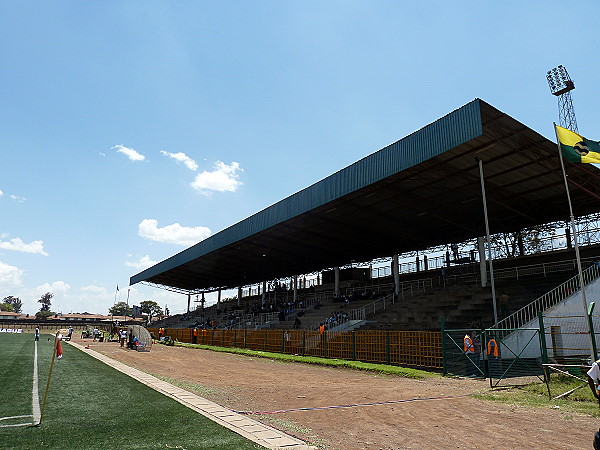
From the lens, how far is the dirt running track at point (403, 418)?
6633 mm

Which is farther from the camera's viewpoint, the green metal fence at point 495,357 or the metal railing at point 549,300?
the metal railing at point 549,300

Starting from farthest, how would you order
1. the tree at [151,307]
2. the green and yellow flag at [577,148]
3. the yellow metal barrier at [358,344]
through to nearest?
the tree at [151,307]
the yellow metal barrier at [358,344]
the green and yellow flag at [577,148]

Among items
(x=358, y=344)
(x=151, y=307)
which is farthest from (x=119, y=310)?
(x=358, y=344)

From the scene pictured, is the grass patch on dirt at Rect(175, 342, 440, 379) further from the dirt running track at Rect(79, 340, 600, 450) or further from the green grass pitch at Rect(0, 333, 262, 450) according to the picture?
the green grass pitch at Rect(0, 333, 262, 450)

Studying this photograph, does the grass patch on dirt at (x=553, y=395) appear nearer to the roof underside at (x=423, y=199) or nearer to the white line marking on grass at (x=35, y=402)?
the roof underside at (x=423, y=199)

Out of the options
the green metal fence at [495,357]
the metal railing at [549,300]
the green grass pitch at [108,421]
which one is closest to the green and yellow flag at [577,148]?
the green metal fence at [495,357]

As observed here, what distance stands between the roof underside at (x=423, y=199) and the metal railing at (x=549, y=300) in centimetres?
372

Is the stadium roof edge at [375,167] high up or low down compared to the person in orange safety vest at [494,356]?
up

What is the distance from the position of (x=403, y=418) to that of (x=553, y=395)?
184 inches

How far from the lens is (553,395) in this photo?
10.4 metres

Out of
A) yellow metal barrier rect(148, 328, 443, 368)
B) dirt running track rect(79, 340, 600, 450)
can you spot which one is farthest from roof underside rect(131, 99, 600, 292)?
dirt running track rect(79, 340, 600, 450)

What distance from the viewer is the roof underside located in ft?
61.2

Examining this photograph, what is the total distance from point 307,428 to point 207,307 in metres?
64.5

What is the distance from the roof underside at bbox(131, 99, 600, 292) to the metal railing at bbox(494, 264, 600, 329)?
3.72 m
